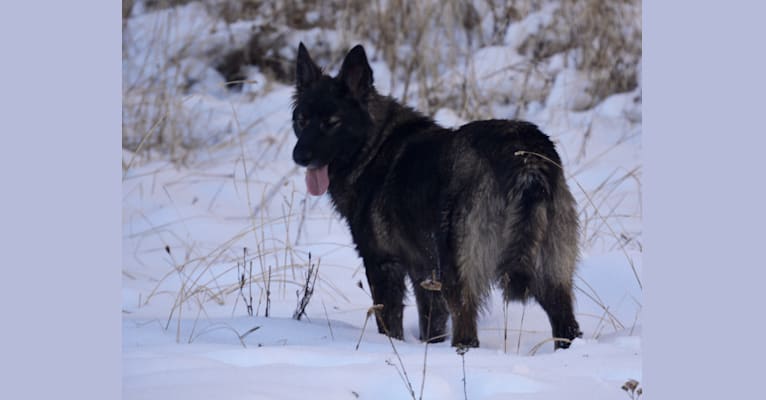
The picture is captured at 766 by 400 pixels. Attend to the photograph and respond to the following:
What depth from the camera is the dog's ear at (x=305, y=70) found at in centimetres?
476

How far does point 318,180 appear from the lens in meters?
4.77

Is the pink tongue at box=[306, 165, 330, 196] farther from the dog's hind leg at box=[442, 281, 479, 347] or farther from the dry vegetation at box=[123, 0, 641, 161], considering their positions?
the dry vegetation at box=[123, 0, 641, 161]

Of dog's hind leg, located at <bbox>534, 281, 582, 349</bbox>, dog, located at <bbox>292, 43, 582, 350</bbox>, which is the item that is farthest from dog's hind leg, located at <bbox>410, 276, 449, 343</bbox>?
dog's hind leg, located at <bbox>534, 281, 582, 349</bbox>

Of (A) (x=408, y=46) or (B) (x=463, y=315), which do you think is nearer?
(B) (x=463, y=315)

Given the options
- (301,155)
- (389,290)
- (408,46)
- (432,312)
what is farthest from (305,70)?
(408,46)

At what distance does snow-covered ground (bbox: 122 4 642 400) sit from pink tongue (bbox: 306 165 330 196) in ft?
1.46

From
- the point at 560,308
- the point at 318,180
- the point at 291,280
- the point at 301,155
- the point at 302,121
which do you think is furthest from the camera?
the point at 291,280

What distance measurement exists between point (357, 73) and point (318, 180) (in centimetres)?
55

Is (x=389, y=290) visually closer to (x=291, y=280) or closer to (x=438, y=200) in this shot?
(x=438, y=200)

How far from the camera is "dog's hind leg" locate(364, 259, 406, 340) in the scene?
447 cm

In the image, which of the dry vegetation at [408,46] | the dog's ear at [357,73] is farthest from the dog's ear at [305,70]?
the dry vegetation at [408,46]

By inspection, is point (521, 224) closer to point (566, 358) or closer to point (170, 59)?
point (566, 358)

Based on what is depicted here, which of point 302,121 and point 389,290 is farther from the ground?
point 302,121

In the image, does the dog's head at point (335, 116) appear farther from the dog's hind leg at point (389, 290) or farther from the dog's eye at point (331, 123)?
the dog's hind leg at point (389, 290)
